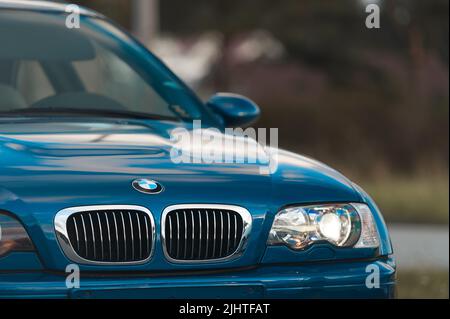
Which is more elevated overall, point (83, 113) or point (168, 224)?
point (83, 113)

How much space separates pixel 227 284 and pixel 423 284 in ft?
13.9

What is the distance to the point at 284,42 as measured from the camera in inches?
1093

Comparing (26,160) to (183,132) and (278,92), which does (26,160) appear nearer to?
(183,132)

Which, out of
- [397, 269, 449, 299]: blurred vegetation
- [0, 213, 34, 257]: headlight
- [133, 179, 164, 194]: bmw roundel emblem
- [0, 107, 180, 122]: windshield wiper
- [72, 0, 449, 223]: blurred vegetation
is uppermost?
[72, 0, 449, 223]: blurred vegetation

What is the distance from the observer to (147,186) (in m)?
3.99

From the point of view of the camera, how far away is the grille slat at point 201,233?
397 cm

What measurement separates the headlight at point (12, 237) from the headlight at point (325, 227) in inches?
31.4

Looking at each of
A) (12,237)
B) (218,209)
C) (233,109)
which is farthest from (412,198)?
(12,237)

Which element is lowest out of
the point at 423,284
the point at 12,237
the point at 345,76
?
the point at 423,284

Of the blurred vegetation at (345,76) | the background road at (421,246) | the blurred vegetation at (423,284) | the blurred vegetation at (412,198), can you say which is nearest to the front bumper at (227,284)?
the blurred vegetation at (423,284)

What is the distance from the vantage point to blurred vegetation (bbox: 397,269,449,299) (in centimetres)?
758

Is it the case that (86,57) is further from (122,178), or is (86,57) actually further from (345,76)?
(345,76)

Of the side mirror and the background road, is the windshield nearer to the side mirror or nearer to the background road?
the side mirror

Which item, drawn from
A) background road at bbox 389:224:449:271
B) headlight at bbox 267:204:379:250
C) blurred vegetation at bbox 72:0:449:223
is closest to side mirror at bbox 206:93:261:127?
headlight at bbox 267:204:379:250
